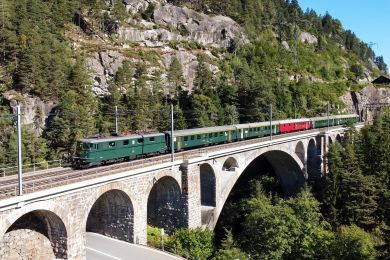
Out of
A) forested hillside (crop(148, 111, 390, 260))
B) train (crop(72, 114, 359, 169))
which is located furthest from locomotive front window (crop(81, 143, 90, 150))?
forested hillside (crop(148, 111, 390, 260))

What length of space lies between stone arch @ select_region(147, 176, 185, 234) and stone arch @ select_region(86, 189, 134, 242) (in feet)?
15.7

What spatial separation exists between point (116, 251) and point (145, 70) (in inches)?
2141

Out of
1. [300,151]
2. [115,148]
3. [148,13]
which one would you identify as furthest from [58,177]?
[148,13]

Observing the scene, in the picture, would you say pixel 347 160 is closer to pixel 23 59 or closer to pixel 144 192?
pixel 144 192

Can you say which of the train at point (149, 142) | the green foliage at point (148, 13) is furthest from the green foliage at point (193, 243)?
the green foliage at point (148, 13)

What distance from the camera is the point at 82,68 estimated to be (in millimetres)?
62719

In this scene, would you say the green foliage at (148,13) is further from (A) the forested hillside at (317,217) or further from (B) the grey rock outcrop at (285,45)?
(A) the forested hillside at (317,217)

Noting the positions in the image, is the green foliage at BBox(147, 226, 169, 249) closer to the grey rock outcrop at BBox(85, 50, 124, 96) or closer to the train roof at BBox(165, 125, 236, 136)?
the train roof at BBox(165, 125, 236, 136)

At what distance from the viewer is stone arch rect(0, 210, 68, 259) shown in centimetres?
1916

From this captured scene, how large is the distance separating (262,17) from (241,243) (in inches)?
4258

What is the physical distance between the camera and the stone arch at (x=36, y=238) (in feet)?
62.8

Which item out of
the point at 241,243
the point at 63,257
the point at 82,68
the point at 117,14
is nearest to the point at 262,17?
the point at 117,14

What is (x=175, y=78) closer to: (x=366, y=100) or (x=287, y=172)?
(x=287, y=172)

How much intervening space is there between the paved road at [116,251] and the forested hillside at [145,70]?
24.5 metres
